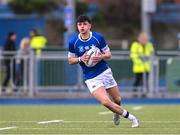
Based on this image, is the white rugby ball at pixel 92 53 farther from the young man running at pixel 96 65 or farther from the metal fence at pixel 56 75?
the metal fence at pixel 56 75

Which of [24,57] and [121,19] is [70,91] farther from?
[121,19]

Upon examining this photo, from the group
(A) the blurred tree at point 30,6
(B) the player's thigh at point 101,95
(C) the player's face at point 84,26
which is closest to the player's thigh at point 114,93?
(B) the player's thigh at point 101,95

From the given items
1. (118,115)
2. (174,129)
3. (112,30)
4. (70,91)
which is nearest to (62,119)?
(118,115)

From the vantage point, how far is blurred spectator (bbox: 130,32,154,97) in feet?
85.7

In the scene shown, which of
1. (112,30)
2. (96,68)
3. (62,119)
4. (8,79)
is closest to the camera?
(96,68)

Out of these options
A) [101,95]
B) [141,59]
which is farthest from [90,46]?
[141,59]

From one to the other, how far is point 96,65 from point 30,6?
150 ft

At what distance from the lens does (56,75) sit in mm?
26438

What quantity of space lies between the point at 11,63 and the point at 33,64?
714mm

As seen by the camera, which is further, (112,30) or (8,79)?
(112,30)

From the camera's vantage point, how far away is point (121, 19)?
60.6m

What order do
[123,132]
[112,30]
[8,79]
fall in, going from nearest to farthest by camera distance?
[123,132], [8,79], [112,30]

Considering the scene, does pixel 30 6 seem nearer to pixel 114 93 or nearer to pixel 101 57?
pixel 114 93

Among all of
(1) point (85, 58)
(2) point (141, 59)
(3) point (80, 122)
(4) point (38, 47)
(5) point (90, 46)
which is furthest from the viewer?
(4) point (38, 47)
